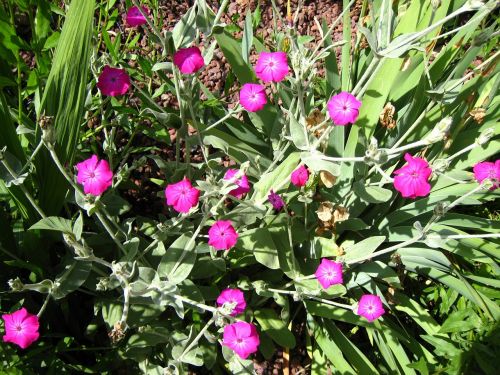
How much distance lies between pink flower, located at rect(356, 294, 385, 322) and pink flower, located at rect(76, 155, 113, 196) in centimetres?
65

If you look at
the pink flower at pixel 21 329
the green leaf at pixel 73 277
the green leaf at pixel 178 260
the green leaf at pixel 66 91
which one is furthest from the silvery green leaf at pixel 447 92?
the pink flower at pixel 21 329

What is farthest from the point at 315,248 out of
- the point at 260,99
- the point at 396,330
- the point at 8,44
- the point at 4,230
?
the point at 8,44

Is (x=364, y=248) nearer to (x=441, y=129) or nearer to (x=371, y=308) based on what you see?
(x=371, y=308)

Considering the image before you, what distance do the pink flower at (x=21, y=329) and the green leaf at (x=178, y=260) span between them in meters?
0.29

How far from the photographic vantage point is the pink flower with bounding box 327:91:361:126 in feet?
3.60

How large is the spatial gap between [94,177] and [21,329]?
0.33 metres

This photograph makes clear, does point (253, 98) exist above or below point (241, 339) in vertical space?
above

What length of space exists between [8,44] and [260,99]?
0.56m

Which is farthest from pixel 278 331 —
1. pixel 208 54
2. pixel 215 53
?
pixel 215 53

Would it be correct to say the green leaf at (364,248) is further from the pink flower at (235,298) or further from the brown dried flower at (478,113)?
the brown dried flower at (478,113)

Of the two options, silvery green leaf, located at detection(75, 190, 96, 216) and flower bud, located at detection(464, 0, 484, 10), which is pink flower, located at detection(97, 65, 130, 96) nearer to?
silvery green leaf, located at detection(75, 190, 96, 216)

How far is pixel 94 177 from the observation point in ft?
3.25

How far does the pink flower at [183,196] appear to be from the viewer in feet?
3.52

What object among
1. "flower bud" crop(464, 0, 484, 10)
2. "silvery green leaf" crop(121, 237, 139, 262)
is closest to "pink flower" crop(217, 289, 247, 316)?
"silvery green leaf" crop(121, 237, 139, 262)
